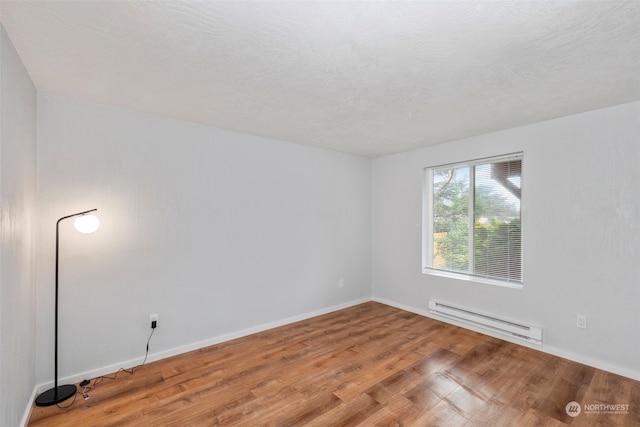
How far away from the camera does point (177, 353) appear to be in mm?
2938

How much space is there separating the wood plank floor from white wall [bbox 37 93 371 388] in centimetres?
40

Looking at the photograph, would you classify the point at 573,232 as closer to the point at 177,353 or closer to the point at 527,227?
the point at 527,227

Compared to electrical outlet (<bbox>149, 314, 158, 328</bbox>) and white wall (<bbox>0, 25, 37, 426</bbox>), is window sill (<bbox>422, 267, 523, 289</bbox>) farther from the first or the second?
white wall (<bbox>0, 25, 37, 426</bbox>)

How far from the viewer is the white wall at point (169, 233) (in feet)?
7.93

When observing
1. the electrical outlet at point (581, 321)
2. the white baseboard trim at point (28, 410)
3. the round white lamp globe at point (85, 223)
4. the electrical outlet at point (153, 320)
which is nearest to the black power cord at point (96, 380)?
the electrical outlet at point (153, 320)

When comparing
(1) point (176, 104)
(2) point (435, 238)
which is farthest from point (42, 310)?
(2) point (435, 238)

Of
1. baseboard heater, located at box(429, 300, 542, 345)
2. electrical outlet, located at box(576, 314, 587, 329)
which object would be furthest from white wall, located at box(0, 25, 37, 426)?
electrical outlet, located at box(576, 314, 587, 329)

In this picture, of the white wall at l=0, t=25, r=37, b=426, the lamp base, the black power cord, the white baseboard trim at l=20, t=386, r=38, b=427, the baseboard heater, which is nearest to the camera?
the white wall at l=0, t=25, r=37, b=426

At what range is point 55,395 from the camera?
7.20 feet

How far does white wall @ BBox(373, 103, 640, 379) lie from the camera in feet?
8.37

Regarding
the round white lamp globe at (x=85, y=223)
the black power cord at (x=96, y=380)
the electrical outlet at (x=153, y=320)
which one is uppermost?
the round white lamp globe at (x=85, y=223)

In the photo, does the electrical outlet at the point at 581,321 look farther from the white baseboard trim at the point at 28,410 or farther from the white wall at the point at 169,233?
the white baseboard trim at the point at 28,410

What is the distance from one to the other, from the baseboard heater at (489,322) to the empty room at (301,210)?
0.03m

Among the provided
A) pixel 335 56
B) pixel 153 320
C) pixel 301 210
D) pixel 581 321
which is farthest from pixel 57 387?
pixel 581 321
